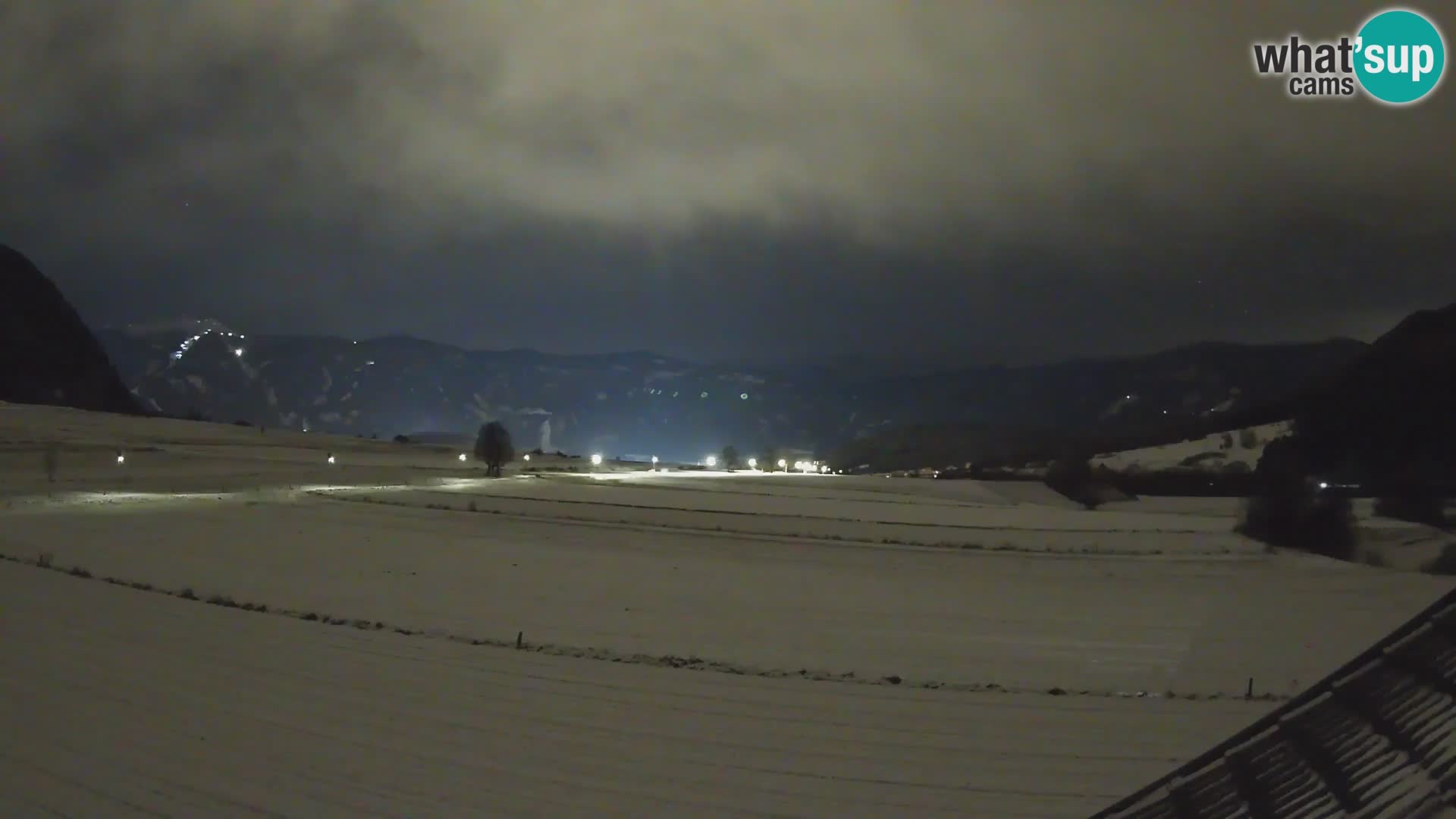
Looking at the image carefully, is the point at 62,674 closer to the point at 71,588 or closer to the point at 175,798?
the point at 175,798

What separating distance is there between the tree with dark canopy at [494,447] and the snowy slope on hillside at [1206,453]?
160 feet

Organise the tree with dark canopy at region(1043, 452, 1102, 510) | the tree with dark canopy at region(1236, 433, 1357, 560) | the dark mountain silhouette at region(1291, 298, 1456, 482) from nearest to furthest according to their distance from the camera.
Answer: the tree with dark canopy at region(1236, 433, 1357, 560), the dark mountain silhouette at region(1291, 298, 1456, 482), the tree with dark canopy at region(1043, 452, 1102, 510)

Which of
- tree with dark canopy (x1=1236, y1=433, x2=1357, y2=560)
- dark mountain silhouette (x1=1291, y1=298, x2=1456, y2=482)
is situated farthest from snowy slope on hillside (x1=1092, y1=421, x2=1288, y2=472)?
tree with dark canopy (x1=1236, y1=433, x2=1357, y2=560)

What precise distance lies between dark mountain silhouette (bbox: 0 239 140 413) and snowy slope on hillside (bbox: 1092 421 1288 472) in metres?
125

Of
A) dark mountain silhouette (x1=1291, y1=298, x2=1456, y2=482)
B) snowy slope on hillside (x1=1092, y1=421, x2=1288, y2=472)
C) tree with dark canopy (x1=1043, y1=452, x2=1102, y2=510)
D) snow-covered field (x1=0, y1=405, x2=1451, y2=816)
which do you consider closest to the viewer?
snow-covered field (x1=0, y1=405, x2=1451, y2=816)

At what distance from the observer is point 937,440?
581 ft

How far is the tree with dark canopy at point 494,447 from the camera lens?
82.5m

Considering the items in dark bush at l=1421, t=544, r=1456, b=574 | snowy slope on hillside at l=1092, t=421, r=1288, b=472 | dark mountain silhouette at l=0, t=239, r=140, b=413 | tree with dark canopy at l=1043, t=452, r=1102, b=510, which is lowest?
dark bush at l=1421, t=544, r=1456, b=574

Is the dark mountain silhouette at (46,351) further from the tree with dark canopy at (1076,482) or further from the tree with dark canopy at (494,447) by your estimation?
the tree with dark canopy at (1076,482)

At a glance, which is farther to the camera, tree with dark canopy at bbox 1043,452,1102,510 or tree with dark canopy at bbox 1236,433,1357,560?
tree with dark canopy at bbox 1043,452,1102,510

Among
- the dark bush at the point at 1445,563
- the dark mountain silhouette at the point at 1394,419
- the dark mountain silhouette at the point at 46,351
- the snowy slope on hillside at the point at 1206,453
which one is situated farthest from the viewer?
the dark mountain silhouette at the point at 46,351

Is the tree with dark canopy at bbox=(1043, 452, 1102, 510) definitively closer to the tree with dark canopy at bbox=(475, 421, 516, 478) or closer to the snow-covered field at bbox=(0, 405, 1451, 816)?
the snow-covered field at bbox=(0, 405, 1451, 816)

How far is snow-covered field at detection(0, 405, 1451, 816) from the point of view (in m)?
9.22

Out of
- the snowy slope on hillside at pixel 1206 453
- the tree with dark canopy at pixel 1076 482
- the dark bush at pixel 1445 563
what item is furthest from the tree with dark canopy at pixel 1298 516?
the snowy slope on hillside at pixel 1206 453
